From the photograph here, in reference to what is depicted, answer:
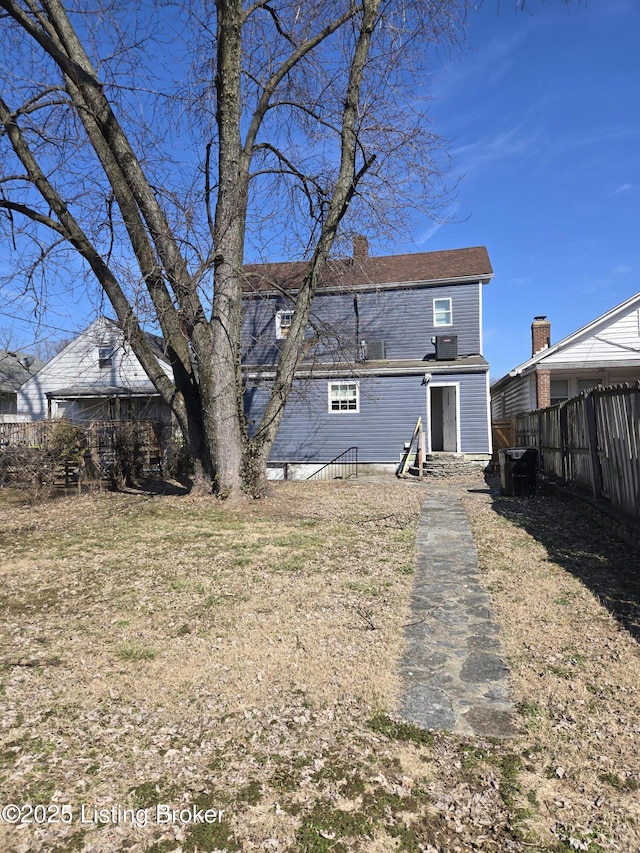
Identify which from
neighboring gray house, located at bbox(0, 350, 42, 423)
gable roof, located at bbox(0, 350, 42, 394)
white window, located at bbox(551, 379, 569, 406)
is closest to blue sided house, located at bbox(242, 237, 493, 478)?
white window, located at bbox(551, 379, 569, 406)

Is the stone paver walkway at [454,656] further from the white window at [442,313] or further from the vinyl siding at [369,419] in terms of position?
the white window at [442,313]

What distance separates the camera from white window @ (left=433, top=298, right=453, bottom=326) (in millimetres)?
18406

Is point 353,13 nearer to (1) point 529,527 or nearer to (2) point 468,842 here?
(1) point 529,527

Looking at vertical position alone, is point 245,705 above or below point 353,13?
below

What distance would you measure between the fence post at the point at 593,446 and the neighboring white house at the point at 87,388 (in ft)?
54.3

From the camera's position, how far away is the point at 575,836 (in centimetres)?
211

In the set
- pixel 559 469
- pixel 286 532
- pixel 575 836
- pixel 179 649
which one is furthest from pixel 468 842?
pixel 559 469

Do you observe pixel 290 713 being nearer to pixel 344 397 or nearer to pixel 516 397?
pixel 344 397

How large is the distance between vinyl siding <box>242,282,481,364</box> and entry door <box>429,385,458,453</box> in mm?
1698

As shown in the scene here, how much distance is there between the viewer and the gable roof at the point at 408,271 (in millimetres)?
17938

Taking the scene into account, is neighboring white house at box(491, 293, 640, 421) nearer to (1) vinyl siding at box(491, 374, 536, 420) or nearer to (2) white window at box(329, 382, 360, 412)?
(1) vinyl siding at box(491, 374, 536, 420)

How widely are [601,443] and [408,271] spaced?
44.0ft

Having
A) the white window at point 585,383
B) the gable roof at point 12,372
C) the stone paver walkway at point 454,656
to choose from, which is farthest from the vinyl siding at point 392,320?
the gable roof at point 12,372

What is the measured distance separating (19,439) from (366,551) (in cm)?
1066
